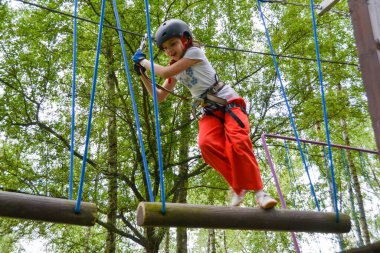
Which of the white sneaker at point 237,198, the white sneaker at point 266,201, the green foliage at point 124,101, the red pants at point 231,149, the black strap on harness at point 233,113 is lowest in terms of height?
the white sneaker at point 266,201

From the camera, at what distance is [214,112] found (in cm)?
245

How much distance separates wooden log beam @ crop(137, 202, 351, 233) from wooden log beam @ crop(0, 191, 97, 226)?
0.28 m

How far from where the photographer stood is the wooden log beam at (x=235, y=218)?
177cm

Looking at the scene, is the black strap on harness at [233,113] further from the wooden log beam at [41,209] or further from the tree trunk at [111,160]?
the tree trunk at [111,160]

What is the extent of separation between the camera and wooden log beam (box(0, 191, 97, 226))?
1.67m

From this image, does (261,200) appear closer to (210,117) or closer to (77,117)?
(210,117)

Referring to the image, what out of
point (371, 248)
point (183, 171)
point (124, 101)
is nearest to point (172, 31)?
point (371, 248)

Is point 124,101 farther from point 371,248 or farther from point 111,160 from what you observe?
point 371,248

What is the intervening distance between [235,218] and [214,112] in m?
0.77

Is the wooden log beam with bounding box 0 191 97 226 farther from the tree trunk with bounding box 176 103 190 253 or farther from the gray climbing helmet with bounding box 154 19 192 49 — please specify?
the tree trunk with bounding box 176 103 190 253

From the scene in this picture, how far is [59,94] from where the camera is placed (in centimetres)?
651

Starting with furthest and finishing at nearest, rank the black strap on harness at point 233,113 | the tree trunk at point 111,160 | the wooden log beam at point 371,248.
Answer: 1. the tree trunk at point 111,160
2. the black strap on harness at point 233,113
3. the wooden log beam at point 371,248

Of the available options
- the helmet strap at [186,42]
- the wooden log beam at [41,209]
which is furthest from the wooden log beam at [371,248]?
the helmet strap at [186,42]

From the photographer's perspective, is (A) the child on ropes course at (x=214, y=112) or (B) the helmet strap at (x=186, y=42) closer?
(A) the child on ropes course at (x=214, y=112)
